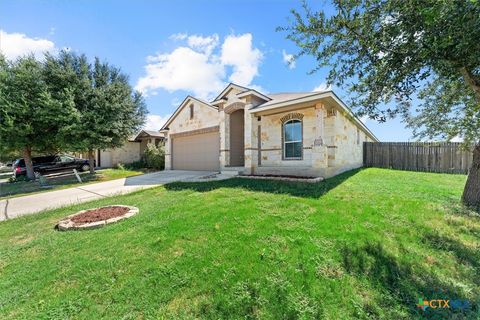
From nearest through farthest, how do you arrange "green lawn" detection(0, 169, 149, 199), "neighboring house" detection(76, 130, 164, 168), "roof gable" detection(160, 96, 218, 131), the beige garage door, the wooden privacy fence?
"green lawn" detection(0, 169, 149, 199), the wooden privacy fence, the beige garage door, "roof gable" detection(160, 96, 218, 131), "neighboring house" detection(76, 130, 164, 168)

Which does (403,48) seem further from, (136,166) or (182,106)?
(136,166)

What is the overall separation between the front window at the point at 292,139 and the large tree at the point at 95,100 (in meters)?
10.5

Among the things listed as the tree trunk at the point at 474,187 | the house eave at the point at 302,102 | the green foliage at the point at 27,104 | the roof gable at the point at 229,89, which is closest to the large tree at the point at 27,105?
the green foliage at the point at 27,104

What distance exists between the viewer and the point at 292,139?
10.6 metres

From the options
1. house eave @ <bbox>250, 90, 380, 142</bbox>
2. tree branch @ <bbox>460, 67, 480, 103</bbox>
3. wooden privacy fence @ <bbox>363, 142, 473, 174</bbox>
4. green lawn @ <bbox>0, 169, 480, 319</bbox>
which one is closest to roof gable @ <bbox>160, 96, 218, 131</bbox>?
house eave @ <bbox>250, 90, 380, 142</bbox>

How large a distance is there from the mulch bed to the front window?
7.24 metres

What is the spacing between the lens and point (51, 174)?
1698 centimetres

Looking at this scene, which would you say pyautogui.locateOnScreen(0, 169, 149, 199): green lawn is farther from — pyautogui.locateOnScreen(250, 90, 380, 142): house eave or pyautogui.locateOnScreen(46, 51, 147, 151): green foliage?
pyautogui.locateOnScreen(250, 90, 380, 142): house eave

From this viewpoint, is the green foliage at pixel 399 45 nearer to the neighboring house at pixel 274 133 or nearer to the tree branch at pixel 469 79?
the tree branch at pixel 469 79

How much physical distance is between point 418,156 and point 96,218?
1606 centimetres

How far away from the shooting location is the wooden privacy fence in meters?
12.0

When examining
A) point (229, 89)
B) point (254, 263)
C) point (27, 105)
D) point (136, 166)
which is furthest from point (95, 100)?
point (254, 263)

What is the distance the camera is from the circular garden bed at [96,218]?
17.3 feet

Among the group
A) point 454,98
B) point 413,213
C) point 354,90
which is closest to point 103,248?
point 354,90
